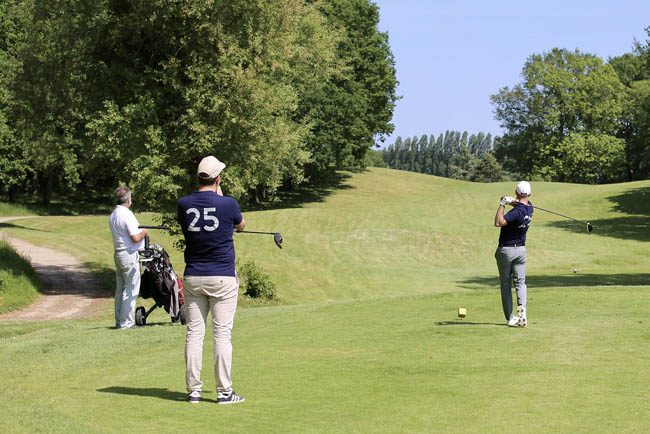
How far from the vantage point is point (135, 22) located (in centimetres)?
2477

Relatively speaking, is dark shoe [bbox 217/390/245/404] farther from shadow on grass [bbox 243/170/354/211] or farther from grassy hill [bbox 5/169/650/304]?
shadow on grass [bbox 243/170/354/211]

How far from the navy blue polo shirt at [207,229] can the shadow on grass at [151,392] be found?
1405 millimetres

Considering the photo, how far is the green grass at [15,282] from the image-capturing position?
2184 centimetres

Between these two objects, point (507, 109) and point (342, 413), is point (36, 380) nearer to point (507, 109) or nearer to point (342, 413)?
point (342, 413)

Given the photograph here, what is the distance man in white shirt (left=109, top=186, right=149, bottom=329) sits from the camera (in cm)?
1428

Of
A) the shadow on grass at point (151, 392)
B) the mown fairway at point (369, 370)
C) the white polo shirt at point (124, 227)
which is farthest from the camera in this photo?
the white polo shirt at point (124, 227)

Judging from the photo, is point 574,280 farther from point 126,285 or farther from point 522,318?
point 126,285

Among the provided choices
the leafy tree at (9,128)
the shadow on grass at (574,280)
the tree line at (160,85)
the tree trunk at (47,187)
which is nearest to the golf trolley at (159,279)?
the tree line at (160,85)

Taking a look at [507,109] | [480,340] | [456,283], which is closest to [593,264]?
[456,283]

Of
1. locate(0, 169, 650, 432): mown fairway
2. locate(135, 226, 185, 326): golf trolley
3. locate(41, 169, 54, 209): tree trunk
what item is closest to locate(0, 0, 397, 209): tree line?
locate(0, 169, 650, 432): mown fairway

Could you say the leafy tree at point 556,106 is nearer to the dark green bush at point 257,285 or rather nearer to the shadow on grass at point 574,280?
the shadow on grass at point 574,280

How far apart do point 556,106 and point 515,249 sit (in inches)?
3297

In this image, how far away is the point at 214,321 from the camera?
8.06m

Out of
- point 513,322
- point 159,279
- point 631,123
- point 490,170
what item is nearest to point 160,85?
point 159,279
